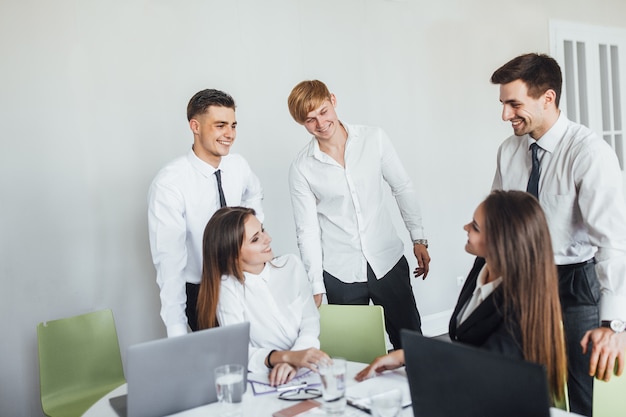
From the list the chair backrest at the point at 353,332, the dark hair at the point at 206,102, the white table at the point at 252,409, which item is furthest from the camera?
the dark hair at the point at 206,102

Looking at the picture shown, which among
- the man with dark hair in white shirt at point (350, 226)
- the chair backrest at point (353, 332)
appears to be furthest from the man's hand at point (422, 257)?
the chair backrest at point (353, 332)

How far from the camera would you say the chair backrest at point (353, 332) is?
2.42 metres

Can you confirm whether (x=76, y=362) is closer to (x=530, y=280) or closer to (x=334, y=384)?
(x=334, y=384)

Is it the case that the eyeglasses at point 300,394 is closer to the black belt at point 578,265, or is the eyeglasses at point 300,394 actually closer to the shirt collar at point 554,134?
the black belt at point 578,265

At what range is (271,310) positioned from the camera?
228 cm

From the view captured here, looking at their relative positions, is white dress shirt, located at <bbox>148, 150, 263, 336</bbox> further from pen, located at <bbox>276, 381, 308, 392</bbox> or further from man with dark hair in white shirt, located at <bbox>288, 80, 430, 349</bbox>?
pen, located at <bbox>276, 381, 308, 392</bbox>

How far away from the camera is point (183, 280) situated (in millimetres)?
2553

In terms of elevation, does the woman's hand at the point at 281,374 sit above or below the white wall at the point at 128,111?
below

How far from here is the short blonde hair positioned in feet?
8.89

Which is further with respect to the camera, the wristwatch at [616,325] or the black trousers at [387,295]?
the black trousers at [387,295]

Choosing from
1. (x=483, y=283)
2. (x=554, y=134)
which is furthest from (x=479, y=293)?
(x=554, y=134)

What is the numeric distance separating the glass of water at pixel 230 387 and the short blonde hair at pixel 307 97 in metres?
1.48

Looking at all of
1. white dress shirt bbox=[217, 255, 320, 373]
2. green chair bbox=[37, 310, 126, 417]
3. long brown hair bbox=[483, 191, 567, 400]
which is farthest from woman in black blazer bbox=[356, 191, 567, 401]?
green chair bbox=[37, 310, 126, 417]

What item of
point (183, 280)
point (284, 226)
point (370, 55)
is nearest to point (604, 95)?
point (370, 55)
